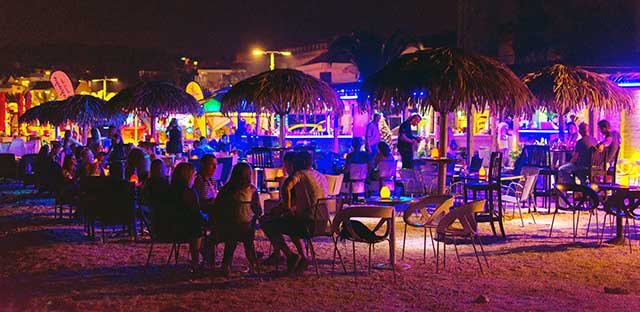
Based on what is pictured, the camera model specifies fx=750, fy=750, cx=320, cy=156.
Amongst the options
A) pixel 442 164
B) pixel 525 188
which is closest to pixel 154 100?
pixel 442 164

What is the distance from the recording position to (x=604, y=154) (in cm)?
1236

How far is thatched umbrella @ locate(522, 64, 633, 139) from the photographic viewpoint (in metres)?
14.6

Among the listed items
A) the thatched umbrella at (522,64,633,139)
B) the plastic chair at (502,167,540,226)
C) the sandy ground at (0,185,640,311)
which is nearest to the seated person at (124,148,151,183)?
the sandy ground at (0,185,640,311)

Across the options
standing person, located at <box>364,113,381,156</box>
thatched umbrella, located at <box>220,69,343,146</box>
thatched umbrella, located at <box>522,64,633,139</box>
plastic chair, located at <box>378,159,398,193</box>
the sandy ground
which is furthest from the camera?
standing person, located at <box>364,113,381,156</box>

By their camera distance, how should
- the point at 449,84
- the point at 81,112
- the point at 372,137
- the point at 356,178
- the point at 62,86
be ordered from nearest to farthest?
the point at 449,84
the point at 356,178
the point at 372,137
the point at 81,112
the point at 62,86

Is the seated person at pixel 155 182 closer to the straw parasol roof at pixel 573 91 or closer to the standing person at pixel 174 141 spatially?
the straw parasol roof at pixel 573 91

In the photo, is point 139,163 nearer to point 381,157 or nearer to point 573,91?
point 381,157

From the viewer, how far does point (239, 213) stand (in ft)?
26.0

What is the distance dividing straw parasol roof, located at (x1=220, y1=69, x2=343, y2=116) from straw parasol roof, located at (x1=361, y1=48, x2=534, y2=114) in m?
2.87

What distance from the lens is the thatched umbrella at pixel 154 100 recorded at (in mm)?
17250

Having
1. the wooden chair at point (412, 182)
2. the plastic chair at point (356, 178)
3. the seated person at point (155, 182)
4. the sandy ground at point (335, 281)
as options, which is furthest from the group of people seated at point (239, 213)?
the wooden chair at point (412, 182)

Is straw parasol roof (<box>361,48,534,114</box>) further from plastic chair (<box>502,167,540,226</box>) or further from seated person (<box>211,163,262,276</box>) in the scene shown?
seated person (<box>211,163,262,276</box>)

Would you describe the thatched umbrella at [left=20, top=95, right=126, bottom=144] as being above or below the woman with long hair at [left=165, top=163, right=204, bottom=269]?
above

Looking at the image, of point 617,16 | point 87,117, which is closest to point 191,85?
point 87,117
